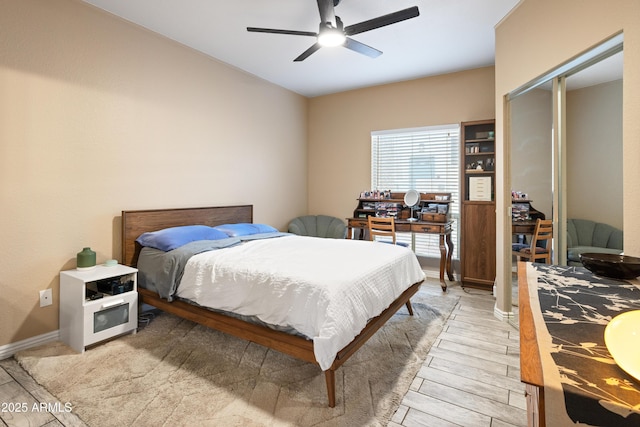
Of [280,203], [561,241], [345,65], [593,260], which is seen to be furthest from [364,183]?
[593,260]

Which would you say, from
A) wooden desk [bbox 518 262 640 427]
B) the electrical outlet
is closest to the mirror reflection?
wooden desk [bbox 518 262 640 427]

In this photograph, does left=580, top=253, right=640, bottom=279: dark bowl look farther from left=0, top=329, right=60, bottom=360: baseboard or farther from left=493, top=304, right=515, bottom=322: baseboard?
left=0, top=329, right=60, bottom=360: baseboard

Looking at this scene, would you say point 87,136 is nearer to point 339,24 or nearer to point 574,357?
point 339,24

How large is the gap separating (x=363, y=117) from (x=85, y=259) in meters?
4.09

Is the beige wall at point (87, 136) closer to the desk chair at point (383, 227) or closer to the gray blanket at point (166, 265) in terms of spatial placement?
the gray blanket at point (166, 265)

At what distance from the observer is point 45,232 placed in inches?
96.7

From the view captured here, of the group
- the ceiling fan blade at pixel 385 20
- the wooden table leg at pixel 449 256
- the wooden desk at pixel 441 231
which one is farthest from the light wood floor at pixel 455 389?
the ceiling fan blade at pixel 385 20

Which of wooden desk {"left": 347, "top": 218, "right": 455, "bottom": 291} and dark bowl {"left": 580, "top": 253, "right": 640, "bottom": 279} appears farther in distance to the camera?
wooden desk {"left": 347, "top": 218, "right": 455, "bottom": 291}

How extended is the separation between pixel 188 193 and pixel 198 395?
7.44 feet

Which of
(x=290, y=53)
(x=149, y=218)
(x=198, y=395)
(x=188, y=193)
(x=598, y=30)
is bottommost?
(x=198, y=395)

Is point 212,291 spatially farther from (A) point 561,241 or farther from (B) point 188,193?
(A) point 561,241

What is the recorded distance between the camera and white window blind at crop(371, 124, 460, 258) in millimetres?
4418

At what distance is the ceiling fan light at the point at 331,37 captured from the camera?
239 centimetres

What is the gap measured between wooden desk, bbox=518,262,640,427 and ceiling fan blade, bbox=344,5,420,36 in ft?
6.43
